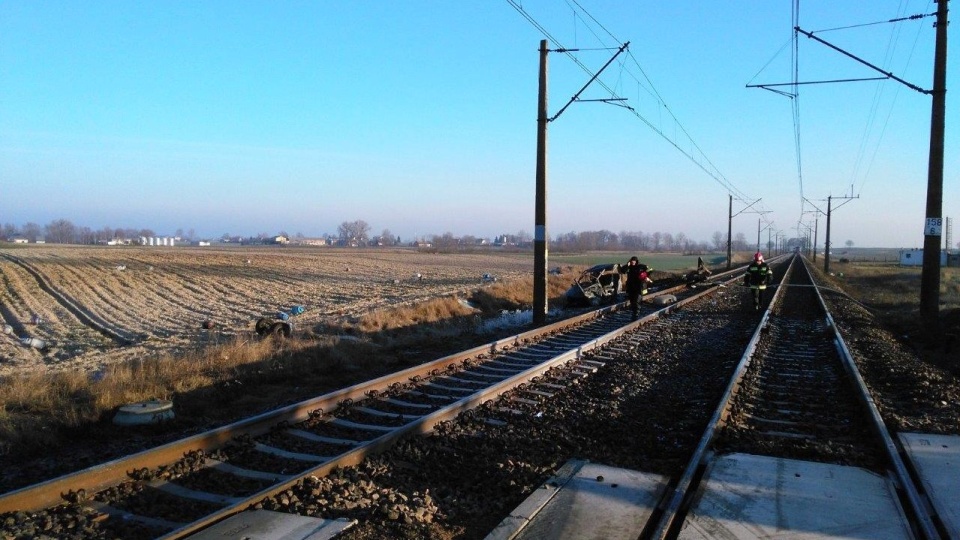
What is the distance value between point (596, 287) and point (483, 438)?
2018cm

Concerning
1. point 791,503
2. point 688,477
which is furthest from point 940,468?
point 688,477

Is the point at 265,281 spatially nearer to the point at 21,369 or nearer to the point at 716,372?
the point at 21,369

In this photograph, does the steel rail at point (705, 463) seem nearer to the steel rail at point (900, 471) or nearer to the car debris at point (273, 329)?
the steel rail at point (900, 471)

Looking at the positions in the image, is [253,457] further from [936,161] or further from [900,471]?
[936,161]

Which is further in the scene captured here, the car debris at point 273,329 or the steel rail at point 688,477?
the car debris at point 273,329

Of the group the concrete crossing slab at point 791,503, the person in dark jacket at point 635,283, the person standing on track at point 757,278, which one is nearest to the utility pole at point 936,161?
the person standing on track at point 757,278

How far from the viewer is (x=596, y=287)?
26.6 meters

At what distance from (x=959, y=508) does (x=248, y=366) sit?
358 inches

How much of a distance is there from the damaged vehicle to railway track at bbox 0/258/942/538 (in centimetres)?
1294

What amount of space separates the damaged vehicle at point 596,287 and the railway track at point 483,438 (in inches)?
509

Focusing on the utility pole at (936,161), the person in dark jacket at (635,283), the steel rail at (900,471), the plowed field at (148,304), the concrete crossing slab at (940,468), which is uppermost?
the utility pole at (936,161)

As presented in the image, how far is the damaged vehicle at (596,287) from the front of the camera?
84.1 ft

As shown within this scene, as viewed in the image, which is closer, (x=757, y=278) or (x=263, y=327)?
(x=263, y=327)

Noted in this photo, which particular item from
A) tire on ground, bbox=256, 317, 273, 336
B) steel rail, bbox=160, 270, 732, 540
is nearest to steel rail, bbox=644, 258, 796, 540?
steel rail, bbox=160, 270, 732, 540
